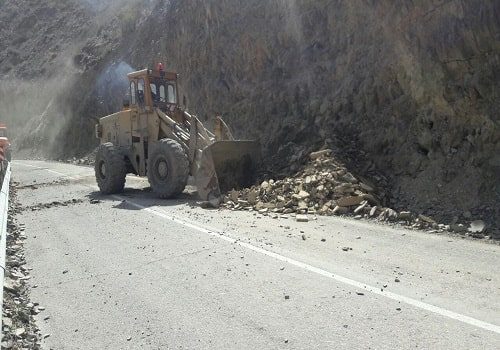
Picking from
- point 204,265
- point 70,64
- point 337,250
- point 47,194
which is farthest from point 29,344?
point 70,64

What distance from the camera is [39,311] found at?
192 inches

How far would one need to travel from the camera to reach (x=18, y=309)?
15.7 ft

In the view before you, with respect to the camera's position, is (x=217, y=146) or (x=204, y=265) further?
(x=217, y=146)

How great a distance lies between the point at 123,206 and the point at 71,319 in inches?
253

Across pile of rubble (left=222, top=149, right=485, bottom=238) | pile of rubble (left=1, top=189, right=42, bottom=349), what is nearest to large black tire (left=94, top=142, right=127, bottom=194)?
pile of rubble (left=222, top=149, right=485, bottom=238)

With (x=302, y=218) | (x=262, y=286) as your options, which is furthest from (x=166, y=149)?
(x=262, y=286)

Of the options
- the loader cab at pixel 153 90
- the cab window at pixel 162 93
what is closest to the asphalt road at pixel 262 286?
the loader cab at pixel 153 90

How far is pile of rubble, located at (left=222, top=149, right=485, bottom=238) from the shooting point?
8.36m

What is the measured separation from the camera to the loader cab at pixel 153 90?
13.0m

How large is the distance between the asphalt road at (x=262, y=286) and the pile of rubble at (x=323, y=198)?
0.55 metres

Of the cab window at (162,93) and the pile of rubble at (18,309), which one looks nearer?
the pile of rubble at (18,309)

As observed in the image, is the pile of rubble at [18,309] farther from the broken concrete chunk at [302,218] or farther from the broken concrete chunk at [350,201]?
the broken concrete chunk at [350,201]

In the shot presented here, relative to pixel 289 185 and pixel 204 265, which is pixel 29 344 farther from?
pixel 289 185

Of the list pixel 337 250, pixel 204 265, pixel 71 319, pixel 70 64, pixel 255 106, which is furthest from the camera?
pixel 70 64
